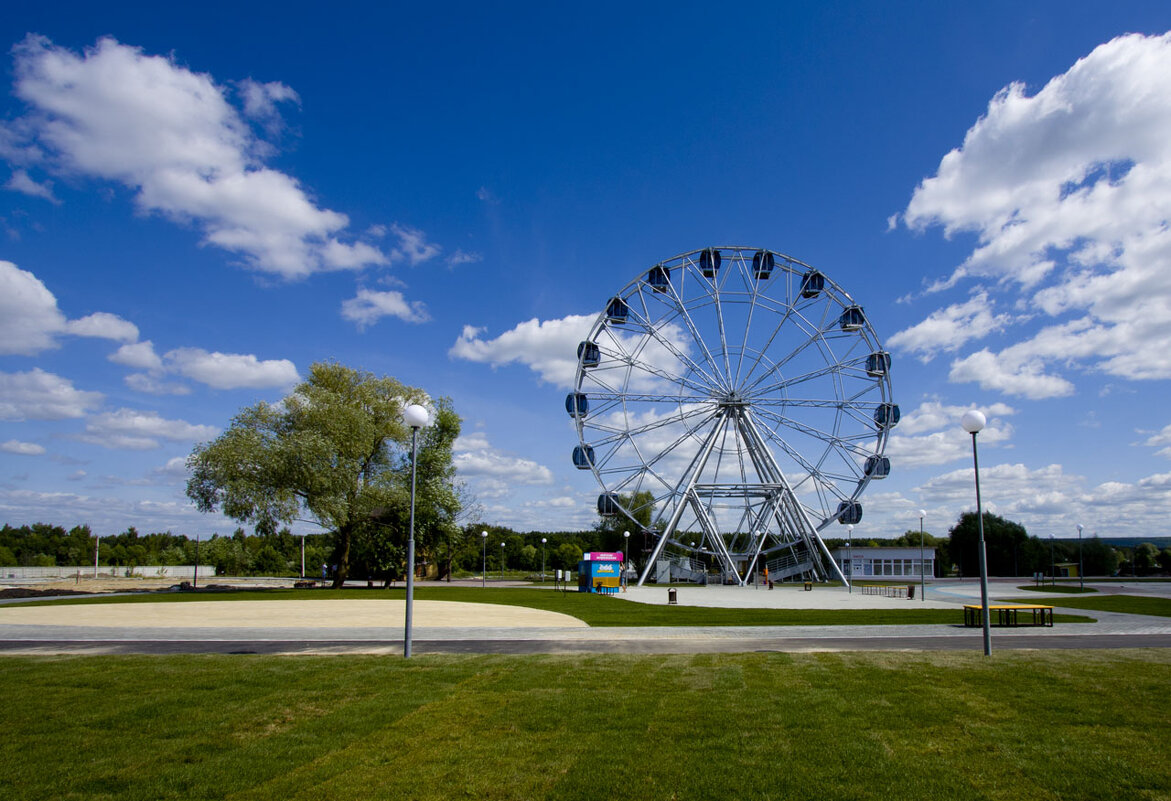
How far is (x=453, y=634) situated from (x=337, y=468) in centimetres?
2675

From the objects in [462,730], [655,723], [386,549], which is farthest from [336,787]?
[386,549]

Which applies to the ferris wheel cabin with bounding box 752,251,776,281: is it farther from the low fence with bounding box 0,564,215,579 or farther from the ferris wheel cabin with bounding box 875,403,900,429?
the low fence with bounding box 0,564,215,579

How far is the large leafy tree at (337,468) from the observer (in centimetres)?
4084

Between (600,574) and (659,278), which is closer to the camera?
(600,574)

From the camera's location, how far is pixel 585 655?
13938 mm

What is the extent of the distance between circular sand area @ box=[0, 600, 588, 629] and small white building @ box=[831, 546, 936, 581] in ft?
176

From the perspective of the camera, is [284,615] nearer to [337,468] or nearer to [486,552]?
[337,468]

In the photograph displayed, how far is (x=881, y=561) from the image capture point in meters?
73.1

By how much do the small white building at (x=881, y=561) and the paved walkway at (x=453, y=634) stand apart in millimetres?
48161

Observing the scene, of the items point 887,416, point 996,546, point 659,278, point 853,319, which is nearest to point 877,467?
point 887,416

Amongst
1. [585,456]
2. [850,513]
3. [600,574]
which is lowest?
[600,574]

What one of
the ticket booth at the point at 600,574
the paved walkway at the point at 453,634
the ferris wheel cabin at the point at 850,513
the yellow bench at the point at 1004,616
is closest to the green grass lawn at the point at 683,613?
the yellow bench at the point at 1004,616

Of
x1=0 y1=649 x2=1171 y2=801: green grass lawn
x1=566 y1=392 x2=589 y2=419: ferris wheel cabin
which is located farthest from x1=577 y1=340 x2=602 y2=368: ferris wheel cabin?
x1=0 y1=649 x2=1171 y2=801: green grass lawn

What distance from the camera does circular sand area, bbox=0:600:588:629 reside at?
21141 mm
